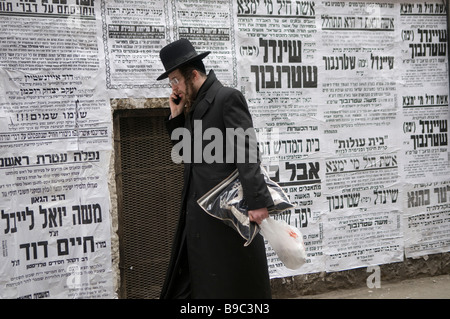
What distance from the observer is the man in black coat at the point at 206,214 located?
3479 mm

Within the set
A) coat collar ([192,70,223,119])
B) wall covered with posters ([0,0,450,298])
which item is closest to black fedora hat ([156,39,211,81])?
coat collar ([192,70,223,119])

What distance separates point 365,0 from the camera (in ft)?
18.6

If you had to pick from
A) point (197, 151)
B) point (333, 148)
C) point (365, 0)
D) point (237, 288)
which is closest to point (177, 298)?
point (237, 288)

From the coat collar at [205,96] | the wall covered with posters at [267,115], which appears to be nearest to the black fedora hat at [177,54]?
the coat collar at [205,96]

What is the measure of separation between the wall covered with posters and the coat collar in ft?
4.21

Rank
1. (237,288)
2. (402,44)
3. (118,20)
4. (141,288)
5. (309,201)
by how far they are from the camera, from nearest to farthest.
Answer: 1. (237,288)
2. (118,20)
3. (141,288)
4. (309,201)
5. (402,44)

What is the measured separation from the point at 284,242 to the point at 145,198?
1.95 meters

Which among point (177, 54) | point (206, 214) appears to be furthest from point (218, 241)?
point (177, 54)

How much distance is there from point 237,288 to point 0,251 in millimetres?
1863

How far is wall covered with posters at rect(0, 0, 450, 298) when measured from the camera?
14.5ft

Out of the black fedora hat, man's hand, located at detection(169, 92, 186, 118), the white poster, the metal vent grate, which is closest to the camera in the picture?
the black fedora hat

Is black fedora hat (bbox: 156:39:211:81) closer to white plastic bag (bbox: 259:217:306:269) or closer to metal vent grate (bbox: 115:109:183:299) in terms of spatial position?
white plastic bag (bbox: 259:217:306:269)

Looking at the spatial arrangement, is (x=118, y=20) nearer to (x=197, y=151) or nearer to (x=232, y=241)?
(x=197, y=151)

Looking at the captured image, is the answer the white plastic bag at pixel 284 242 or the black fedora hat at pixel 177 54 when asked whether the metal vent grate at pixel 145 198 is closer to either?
the black fedora hat at pixel 177 54
